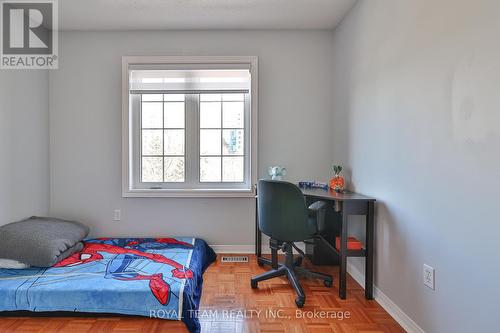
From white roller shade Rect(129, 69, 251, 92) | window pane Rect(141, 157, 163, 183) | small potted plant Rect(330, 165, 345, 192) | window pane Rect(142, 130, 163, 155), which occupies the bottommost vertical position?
small potted plant Rect(330, 165, 345, 192)

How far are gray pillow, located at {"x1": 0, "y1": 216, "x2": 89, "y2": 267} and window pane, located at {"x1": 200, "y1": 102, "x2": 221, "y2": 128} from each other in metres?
1.69

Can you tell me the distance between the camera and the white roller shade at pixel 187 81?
2854 mm

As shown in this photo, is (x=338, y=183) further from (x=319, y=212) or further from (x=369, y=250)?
(x=369, y=250)

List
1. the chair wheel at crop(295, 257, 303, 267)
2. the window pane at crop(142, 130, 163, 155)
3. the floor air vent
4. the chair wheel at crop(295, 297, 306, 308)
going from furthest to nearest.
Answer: the window pane at crop(142, 130, 163, 155)
the floor air vent
the chair wheel at crop(295, 257, 303, 267)
the chair wheel at crop(295, 297, 306, 308)

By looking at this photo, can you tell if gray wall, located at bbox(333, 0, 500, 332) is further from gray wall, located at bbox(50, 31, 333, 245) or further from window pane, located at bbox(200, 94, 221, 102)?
window pane, located at bbox(200, 94, 221, 102)

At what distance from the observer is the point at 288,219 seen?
1.94 meters

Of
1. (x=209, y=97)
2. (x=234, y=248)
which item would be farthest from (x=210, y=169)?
(x=234, y=248)

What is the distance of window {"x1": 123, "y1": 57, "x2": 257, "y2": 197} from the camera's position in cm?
→ 283

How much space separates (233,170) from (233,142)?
0.32 meters

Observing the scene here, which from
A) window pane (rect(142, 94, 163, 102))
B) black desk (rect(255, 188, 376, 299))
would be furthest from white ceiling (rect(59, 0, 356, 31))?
black desk (rect(255, 188, 376, 299))

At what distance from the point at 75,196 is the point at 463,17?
3540 mm

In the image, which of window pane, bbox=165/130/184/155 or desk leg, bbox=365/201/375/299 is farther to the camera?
window pane, bbox=165/130/184/155

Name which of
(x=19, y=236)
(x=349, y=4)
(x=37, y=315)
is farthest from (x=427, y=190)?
(x=19, y=236)

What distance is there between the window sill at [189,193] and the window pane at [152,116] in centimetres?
74
